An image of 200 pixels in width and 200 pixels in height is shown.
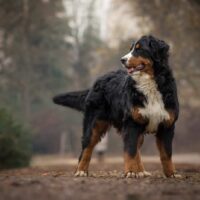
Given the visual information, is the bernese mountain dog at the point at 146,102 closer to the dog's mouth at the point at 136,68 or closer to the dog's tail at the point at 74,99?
the dog's mouth at the point at 136,68

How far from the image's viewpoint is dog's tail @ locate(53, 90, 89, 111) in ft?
31.8

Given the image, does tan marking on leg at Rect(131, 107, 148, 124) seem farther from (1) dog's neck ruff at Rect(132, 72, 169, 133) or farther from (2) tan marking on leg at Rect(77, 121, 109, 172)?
(2) tan marking on leg at Rect(77, 121, 109, 172)

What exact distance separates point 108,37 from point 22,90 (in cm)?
1355

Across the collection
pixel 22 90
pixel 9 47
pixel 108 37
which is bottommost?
pixel 22 90

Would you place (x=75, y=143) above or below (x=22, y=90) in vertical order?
below

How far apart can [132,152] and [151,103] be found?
82 centimetres

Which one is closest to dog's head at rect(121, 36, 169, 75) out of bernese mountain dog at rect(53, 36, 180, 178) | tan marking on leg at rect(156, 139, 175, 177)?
bernese mountain dog at rect(53, 36, 180, 178)

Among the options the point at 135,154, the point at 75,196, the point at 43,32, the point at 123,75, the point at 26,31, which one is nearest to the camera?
the point at 75,196

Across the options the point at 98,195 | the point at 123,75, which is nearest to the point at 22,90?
the point at 123,75

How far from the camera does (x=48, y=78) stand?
36969mm

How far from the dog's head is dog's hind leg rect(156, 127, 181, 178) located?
3.20 feet

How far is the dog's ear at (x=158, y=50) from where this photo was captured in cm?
795

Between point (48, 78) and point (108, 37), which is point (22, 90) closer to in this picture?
point (48, 78)

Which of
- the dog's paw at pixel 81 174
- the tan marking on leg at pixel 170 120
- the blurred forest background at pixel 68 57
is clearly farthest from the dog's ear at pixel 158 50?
the blurred forest background at pixel 68 57
